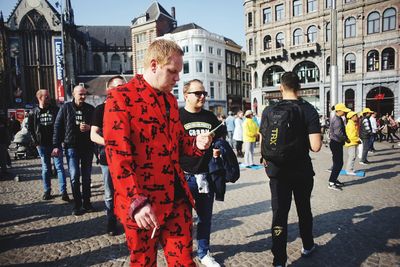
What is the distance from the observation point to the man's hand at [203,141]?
2053 millimetres

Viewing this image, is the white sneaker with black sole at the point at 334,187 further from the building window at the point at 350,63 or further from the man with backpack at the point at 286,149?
the building window at the point at 350,63

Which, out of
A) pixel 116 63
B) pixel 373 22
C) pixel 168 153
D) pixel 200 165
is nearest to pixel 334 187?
pixel 200 165

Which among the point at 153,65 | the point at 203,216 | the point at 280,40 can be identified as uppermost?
the point at 280,40

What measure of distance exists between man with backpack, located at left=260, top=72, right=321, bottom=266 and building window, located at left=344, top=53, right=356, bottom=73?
31.5 m

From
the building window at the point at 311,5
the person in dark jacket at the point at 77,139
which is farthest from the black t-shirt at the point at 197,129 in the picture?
the building window at the point at 311,5

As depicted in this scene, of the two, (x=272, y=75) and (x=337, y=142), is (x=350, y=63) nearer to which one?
(x=272, y=75)

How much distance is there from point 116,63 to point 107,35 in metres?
7.19

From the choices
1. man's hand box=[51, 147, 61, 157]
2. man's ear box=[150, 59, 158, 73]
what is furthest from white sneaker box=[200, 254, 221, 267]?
man's hand box=[51, 147, 61, 157]

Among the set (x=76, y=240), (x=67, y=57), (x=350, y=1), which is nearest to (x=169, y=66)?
(x=76, y=240)

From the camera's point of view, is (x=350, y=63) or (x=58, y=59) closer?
(x=350, y=63)

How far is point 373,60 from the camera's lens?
28.7 meters

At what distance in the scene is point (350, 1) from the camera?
2950 centimetres

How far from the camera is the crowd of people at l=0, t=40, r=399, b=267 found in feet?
5.56

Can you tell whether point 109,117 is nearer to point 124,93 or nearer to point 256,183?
point 124,93
